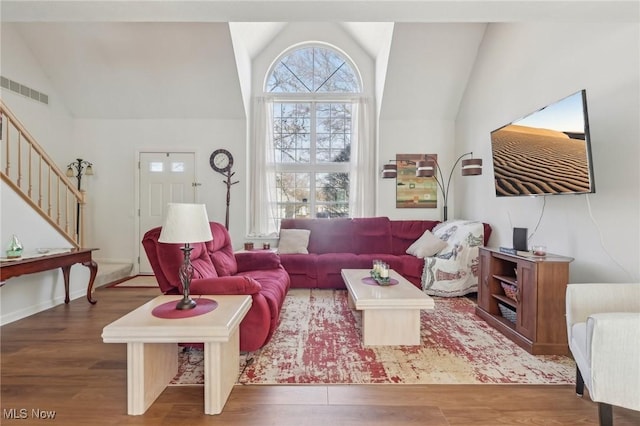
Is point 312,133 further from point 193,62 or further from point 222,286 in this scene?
point 222,286

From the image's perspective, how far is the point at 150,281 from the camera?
464 centimetres

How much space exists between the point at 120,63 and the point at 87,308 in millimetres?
3249

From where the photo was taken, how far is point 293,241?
461 centimetres

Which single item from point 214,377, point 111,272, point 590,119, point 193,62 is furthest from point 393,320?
point 193,62

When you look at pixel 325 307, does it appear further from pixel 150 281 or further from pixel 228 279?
pixel 150 281

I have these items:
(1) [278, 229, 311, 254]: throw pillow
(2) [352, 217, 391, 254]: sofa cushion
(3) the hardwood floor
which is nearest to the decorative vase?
(3) the hardwood floor

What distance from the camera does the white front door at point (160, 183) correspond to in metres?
5.17

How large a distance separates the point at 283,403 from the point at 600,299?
1849 mm

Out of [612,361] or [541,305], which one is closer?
[612,361]

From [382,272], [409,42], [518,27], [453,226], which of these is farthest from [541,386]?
[409,42]

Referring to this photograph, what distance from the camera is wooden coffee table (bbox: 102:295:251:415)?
5.18 ft

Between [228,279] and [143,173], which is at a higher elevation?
[143,173]

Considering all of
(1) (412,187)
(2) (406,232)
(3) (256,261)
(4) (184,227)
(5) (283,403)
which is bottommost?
(5) (283,403)

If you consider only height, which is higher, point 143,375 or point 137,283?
point 143,375
